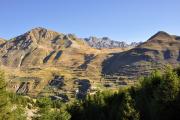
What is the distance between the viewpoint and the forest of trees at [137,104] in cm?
6728

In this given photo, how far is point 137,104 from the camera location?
98125 mm

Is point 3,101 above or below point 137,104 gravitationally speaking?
above

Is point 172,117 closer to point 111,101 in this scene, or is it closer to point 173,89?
point 173,89

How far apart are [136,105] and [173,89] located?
2921cm

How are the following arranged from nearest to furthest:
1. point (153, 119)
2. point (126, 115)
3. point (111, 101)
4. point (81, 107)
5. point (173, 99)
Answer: point (173, 99) → point (153, 119) → point (126, 115) → point (111, 101) → point (81, 107)

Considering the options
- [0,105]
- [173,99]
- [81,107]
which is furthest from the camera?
[81,107]

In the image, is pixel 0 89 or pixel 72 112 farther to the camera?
pixel 72 112

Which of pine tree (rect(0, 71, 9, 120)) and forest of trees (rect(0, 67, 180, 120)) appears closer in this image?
pine tree (rect(0, 71, 9, 120))

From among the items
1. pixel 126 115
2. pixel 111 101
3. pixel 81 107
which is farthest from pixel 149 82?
pixel 81 107

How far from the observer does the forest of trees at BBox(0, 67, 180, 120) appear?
67275mm

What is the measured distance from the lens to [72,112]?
159 metres

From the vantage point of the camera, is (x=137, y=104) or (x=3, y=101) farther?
(x=137, y=104)

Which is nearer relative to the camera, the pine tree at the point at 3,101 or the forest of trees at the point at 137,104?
the pine tree at the point at 3,101

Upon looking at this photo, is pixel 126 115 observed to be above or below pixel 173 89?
below
